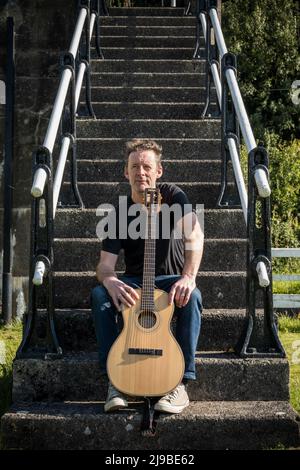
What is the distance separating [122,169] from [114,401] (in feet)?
8.77

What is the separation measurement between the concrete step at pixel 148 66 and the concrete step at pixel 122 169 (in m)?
1.83

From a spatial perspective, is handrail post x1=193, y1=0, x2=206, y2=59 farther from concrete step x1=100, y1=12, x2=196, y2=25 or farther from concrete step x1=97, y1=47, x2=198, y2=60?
concrete step x1=100, y1=12, x2=196, y2=25

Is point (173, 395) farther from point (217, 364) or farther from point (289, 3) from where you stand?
point (289, 3)

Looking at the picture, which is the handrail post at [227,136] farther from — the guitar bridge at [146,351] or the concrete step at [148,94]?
the guitar bridge at [146,351]

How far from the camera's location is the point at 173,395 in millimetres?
4219

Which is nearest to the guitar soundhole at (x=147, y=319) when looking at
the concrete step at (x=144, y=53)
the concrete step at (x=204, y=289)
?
the concrete step at (x=204, y=289)

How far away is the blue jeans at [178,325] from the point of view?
14.0ft

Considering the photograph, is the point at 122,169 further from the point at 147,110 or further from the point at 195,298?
the point at 195,298

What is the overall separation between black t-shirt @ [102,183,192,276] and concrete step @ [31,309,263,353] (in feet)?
1.21

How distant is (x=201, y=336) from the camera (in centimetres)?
479

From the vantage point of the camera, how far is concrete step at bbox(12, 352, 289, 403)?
14.7ft

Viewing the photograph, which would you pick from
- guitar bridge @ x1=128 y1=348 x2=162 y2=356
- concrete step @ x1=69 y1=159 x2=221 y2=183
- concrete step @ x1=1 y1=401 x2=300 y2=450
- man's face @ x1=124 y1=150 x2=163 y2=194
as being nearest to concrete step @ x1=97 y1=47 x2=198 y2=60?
concrete step @ x1=69 y1=159 x2=221 y2=183
